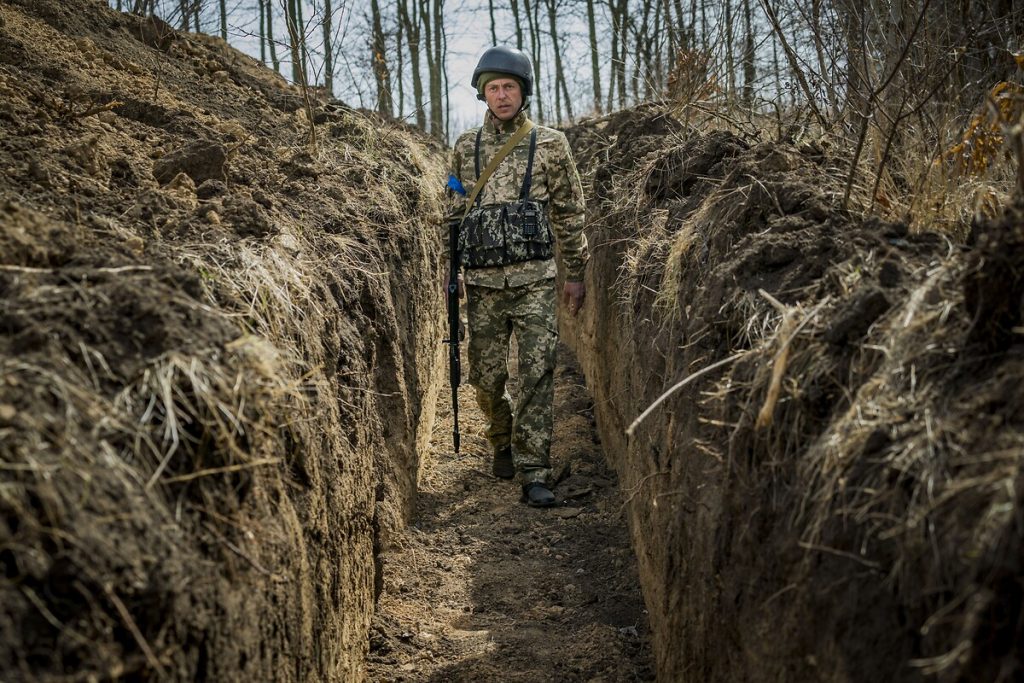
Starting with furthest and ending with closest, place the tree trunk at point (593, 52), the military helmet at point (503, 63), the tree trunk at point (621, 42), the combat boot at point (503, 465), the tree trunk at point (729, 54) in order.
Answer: the tree trunk at point (593, 52), the tree trunk at point (621, 42), the tree trunk at point (729, 54), the combat boot at point (503, 465), the military helmet at point (503, 63)

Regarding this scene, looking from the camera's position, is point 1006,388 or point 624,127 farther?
point 624,127

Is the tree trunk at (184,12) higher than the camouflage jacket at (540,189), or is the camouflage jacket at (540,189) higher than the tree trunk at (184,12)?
the tree trunk at (184,12)

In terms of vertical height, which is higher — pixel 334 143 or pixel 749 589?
pixel 334 143

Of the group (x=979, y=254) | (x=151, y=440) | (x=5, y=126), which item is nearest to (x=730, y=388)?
(x=979, y=254)

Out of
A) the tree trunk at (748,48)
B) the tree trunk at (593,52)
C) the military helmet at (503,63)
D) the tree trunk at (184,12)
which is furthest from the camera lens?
the tree trunk at (593,52)

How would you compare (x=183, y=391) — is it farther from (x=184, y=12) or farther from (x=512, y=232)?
(x=184, y=12)

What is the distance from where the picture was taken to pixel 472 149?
5582 mm

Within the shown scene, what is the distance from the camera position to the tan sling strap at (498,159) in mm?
5375

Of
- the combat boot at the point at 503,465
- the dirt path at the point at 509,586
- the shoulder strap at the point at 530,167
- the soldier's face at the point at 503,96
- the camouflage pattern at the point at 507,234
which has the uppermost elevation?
the soldier's face at the point at 503,96

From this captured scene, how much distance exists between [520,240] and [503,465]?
1.61 meters

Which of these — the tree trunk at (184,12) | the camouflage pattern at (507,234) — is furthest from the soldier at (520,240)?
the tree trunk at (184,12)

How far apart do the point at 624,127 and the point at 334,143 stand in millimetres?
2692

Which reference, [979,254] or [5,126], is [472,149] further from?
[979,254]

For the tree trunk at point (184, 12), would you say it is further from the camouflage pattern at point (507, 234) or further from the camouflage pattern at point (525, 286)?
the camouflage pattern at point (507, 234)
